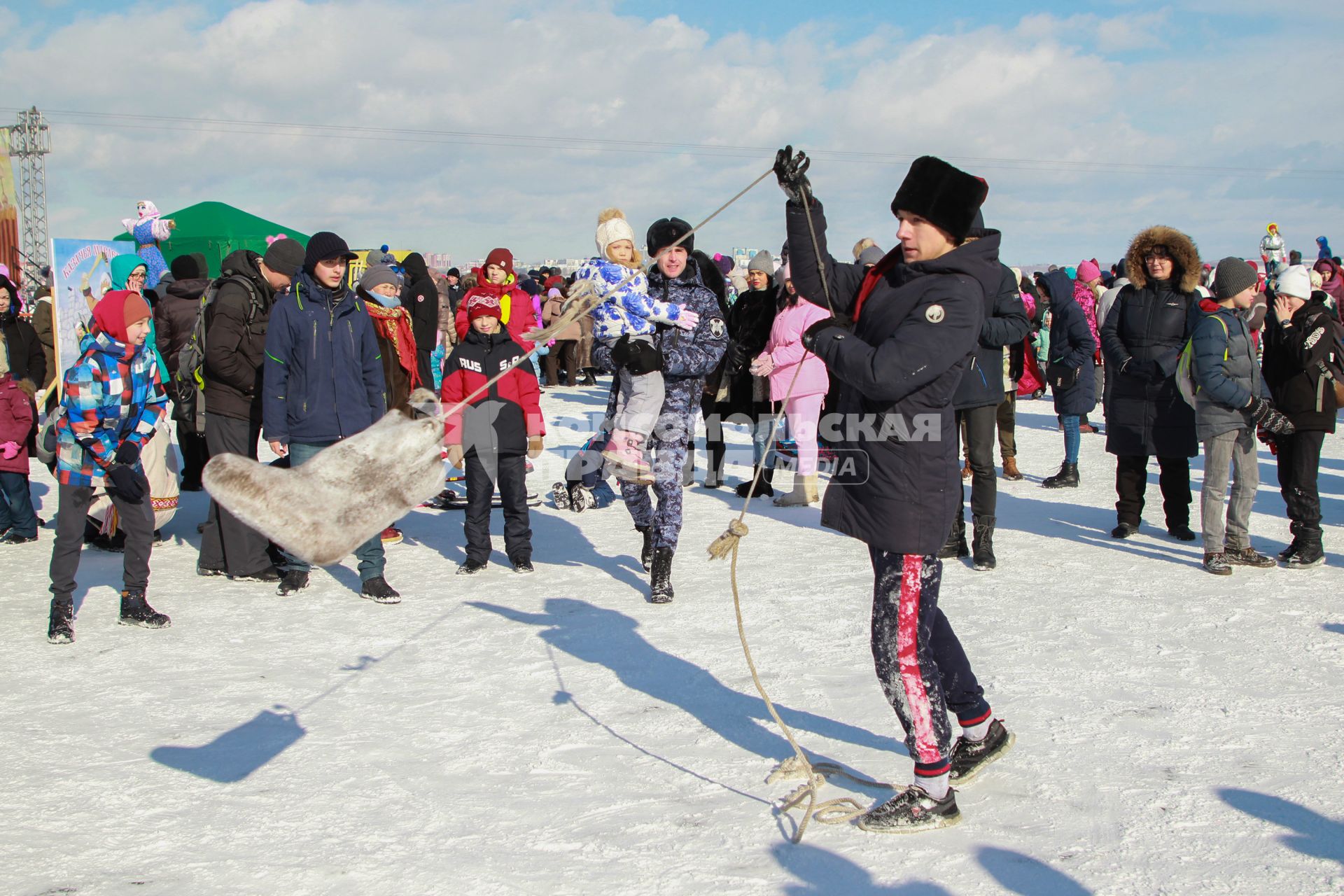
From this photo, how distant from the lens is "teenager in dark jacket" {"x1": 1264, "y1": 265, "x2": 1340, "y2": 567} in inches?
261

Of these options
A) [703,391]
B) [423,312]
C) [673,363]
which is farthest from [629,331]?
[423,312]

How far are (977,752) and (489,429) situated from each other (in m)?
4.11

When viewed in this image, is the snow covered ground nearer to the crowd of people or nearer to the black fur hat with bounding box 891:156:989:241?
the crowd of people

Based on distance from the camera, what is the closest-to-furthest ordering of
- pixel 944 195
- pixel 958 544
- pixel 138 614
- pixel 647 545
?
pixel 944 195
pixel 138 614
pixel 647 545
pixel 958 544

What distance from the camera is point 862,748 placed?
160 inches

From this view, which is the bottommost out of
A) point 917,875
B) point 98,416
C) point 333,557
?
point 917,875

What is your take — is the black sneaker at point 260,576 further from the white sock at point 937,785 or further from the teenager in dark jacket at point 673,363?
the white sock at point 937,785

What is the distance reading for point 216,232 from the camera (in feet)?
62.3

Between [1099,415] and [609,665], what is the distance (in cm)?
1242

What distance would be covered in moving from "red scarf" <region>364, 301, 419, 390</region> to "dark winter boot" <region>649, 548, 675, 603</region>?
3146 mm

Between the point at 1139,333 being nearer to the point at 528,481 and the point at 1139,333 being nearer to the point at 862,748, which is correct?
the point at 862,748

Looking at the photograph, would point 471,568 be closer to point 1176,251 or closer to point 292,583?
point 292,583

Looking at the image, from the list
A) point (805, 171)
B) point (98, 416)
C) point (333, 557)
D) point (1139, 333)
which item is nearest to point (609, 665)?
point (333, 557)

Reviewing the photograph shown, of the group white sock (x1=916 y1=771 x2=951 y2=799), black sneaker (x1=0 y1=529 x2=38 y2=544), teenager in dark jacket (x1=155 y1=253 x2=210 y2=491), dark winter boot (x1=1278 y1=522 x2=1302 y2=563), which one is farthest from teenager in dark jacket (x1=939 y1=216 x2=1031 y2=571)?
black sneaker (x1=0 y1=529 x2=38 y2=544)
